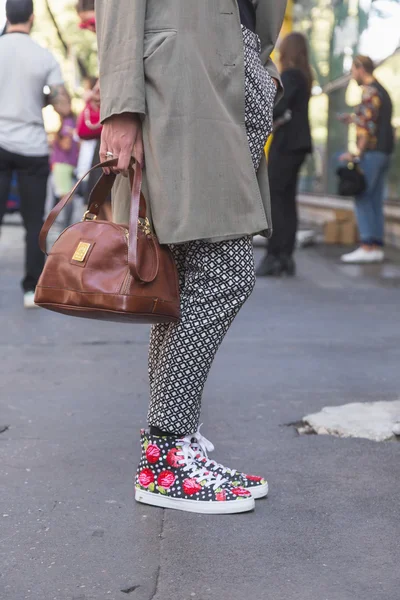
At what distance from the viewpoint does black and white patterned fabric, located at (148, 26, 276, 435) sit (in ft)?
9.77

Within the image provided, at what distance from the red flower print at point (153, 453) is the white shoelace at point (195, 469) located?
0.21ft

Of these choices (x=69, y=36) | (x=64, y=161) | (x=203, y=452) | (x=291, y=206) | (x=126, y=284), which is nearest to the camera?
(x=126, y=284)

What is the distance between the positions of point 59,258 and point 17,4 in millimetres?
4355

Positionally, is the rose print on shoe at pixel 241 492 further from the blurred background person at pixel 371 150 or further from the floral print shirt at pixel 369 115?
the floral print shirt at pixel 369 115

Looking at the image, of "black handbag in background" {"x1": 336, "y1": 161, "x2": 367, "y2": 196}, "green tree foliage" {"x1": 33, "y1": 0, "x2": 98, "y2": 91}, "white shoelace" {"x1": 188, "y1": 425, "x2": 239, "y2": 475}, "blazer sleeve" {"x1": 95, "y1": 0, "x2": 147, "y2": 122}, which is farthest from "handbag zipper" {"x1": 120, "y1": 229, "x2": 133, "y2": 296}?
"green tree foliage" {"x1": 33, "y1": 0, "x2": 98, "y2": 91}

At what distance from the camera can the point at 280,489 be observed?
10.5 feet

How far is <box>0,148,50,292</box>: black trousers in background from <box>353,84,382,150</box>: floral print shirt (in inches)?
155

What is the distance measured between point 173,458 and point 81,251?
663 mm

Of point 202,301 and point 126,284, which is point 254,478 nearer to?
point 202,301

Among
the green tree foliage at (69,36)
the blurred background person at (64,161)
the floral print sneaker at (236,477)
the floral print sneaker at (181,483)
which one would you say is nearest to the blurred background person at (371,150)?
the blurred background person at (64,161)

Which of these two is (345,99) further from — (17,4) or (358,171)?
(17,4)

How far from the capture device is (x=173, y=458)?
3.05 meters

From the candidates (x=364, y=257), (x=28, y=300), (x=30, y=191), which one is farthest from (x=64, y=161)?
(x=28, y=300)

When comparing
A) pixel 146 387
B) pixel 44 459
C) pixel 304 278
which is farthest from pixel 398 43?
pixel 44 459
